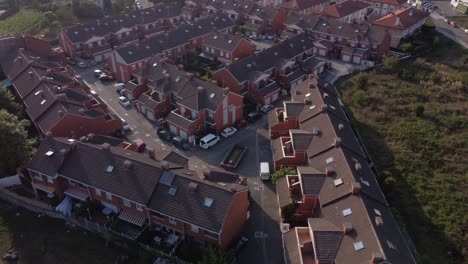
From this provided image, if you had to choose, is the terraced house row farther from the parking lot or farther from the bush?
the bush

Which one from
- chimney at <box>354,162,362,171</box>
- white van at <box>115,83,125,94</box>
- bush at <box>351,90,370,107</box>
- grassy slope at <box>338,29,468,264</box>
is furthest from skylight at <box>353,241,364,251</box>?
white van at <box>115,83,125,94</box>

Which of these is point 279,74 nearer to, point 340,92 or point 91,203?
point 340,92

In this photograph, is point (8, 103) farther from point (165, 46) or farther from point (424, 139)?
point (424, 139)

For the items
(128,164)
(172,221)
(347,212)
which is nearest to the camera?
(347,212)

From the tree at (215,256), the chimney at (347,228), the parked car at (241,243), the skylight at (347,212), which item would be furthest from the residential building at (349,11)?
the tree at (215,256)

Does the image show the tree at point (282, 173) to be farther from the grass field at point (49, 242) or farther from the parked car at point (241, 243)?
the grass field at point (49, 242)

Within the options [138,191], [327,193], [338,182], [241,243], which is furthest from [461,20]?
[138,191]
